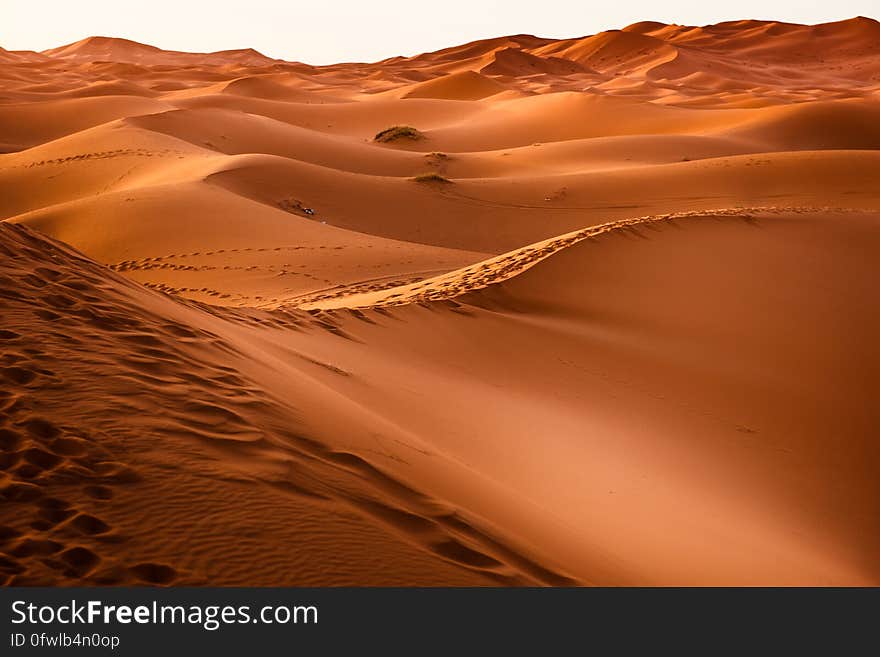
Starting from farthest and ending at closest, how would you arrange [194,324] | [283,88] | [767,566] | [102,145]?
[283,88]
[102,145]
[194,324]
[767,566]

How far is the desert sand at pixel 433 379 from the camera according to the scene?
3021 mm

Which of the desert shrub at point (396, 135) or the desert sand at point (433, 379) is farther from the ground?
the desert shrub at point (396, 135)

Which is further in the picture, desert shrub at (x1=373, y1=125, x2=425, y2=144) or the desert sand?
desert shrub at (x1=373, y1=125, x2=425, y2=144)

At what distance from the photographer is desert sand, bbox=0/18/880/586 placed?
3.02 metres

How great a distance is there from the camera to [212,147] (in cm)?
2430

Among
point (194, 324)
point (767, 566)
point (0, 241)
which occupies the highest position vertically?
point (0, 241)

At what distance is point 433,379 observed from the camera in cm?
640

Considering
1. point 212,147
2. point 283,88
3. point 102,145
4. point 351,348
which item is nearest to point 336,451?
point 351,348

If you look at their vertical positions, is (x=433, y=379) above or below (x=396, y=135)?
below

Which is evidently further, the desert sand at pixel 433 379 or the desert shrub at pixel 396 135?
the desert shrub at pixel 396 135

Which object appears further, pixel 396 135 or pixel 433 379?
pixel 396 135

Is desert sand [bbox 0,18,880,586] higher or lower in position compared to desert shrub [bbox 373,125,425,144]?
lower

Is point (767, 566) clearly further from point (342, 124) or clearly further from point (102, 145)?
Answer: point (342, 124)

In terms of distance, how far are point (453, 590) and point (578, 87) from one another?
65973 millimetres
